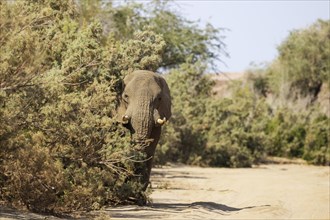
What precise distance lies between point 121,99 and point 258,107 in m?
23.2

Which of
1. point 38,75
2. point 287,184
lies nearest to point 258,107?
point 287,184

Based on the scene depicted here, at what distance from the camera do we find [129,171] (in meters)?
13.4

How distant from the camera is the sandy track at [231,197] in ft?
46.5

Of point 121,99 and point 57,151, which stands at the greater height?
point 121,99

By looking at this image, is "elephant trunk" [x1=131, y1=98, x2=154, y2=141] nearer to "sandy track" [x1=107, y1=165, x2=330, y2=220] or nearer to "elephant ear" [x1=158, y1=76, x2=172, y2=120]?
"elephant ear" [x1=158, y1=76, x2=172, y2=120]

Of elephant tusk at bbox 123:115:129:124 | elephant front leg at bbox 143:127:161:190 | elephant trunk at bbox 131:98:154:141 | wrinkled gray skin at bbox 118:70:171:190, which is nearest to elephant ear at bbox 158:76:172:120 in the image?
wrinkled gray skin at bbox 118:70:171:190

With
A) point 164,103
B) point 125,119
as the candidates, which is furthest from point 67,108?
point 164,103

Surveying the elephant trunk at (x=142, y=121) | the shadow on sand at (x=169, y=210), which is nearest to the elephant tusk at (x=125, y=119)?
the elephant trunk at (x=142, y=121)

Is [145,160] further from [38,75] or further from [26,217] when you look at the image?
[38,75]

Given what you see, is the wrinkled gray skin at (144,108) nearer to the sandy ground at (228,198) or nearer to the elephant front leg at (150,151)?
the elephant front leg at (150,151)

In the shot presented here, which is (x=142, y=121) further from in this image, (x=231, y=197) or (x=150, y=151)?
(x=231, y=197)

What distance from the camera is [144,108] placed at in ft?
48.4

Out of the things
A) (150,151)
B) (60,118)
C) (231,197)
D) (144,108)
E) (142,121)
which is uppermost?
(144,108)

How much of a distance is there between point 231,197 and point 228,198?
0.97 feet
